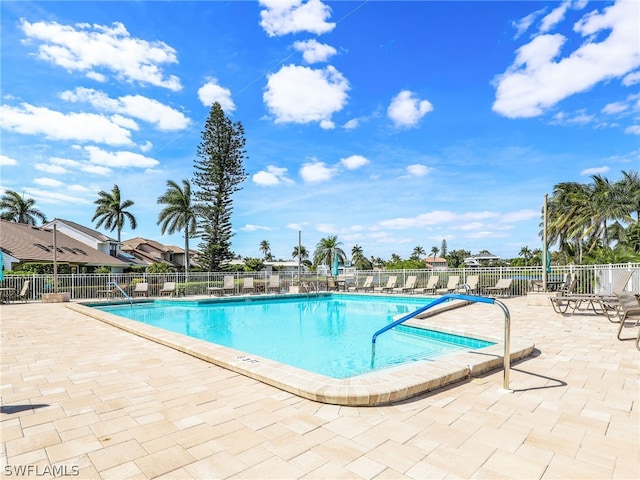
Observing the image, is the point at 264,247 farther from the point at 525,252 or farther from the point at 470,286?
the point at 470,286

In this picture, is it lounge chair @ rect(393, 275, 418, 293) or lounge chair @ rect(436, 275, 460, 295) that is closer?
lounge chair @ rect(436, 275, 460, 295)

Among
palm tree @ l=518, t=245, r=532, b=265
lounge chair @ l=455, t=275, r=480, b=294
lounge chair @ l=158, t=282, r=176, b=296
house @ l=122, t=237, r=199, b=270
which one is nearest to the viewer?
lounge chair @ l=455, t=275, r=480, b=294

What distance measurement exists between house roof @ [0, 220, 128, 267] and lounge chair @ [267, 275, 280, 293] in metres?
13.4

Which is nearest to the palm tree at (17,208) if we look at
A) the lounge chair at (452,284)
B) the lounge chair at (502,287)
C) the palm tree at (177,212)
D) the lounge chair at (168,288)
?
the palm tree at (177,212)

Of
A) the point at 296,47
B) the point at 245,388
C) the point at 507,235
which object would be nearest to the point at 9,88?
the point at 296,47

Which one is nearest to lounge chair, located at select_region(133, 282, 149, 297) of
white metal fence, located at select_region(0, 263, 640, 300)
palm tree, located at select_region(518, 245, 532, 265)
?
white metal fence, located at select_region(0, 263, 640, 300)

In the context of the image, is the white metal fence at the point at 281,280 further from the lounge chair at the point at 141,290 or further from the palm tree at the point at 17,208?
the palm tree at the point at 17,208

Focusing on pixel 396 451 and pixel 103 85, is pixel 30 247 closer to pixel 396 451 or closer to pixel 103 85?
pixel 103 85

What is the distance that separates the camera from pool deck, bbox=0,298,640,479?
2066 millimetres

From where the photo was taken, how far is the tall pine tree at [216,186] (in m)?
26.2

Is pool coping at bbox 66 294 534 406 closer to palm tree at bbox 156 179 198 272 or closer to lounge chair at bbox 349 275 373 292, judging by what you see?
lounge chair at bbox 349 275 373 292

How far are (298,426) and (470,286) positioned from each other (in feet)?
40.7

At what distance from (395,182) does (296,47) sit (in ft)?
44.5

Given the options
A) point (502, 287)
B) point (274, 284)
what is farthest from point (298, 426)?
point (274, 284)
